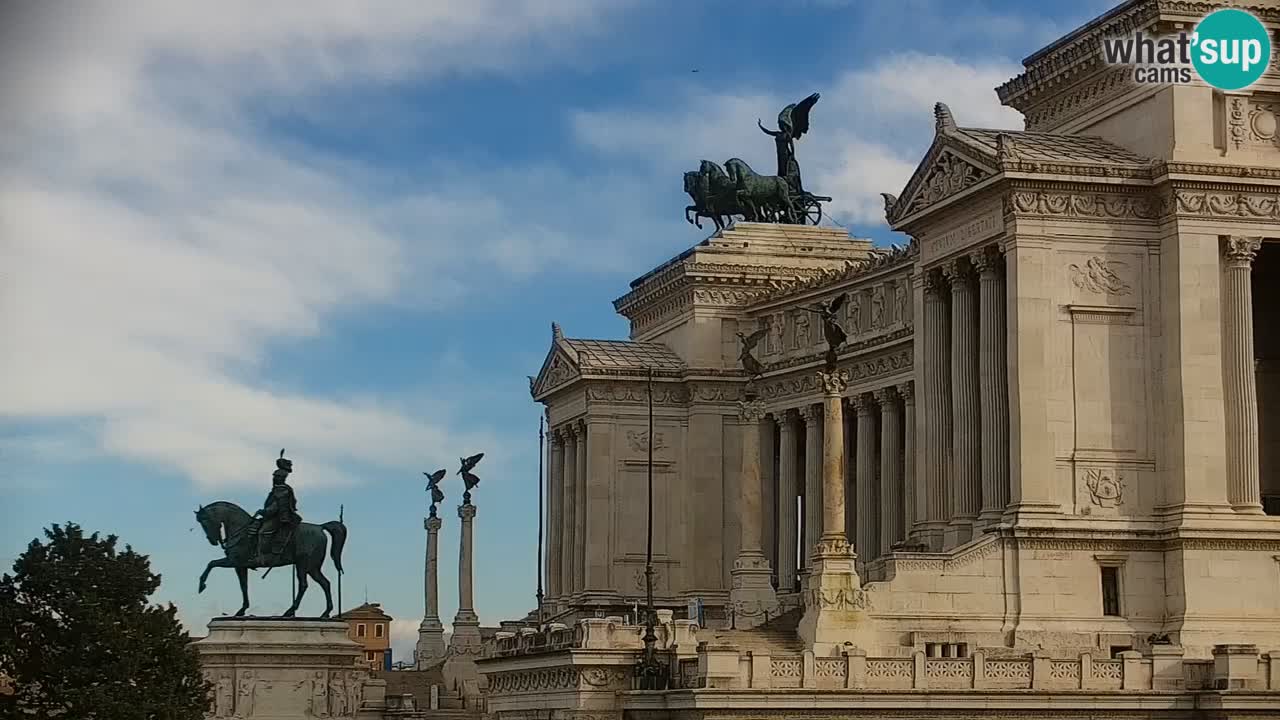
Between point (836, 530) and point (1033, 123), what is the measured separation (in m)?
20.1

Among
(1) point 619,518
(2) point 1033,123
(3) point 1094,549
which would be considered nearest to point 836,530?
(3) point 1094,549

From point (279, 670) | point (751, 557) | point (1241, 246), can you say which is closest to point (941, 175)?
point (1241, 246)

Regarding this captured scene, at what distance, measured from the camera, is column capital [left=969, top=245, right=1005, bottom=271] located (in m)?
71.2

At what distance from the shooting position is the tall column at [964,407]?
239ft

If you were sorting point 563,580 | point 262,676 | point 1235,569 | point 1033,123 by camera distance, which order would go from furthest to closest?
point 563,580
point 262,676
point 1033,123
point 1235,569

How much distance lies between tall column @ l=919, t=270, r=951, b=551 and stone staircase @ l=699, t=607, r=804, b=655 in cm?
949

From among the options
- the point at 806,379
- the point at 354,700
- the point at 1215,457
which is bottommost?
the point at 354,700

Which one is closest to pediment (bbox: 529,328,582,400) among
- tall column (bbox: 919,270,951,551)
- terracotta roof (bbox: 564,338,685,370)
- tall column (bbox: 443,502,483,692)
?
terracotta roof (bbox: 564,338,685,370)

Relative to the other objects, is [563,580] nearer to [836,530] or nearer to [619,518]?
[619,518]

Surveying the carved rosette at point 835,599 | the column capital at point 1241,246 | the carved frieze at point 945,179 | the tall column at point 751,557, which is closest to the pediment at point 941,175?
the carved frieze at point 945,179

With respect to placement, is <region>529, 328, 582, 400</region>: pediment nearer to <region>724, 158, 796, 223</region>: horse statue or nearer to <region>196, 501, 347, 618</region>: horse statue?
<region>724, 158, 796, 223</region>: horse statue

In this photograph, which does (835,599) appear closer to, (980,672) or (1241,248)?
(980,672)

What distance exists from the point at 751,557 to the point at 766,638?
1305cm

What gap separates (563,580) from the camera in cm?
10656
